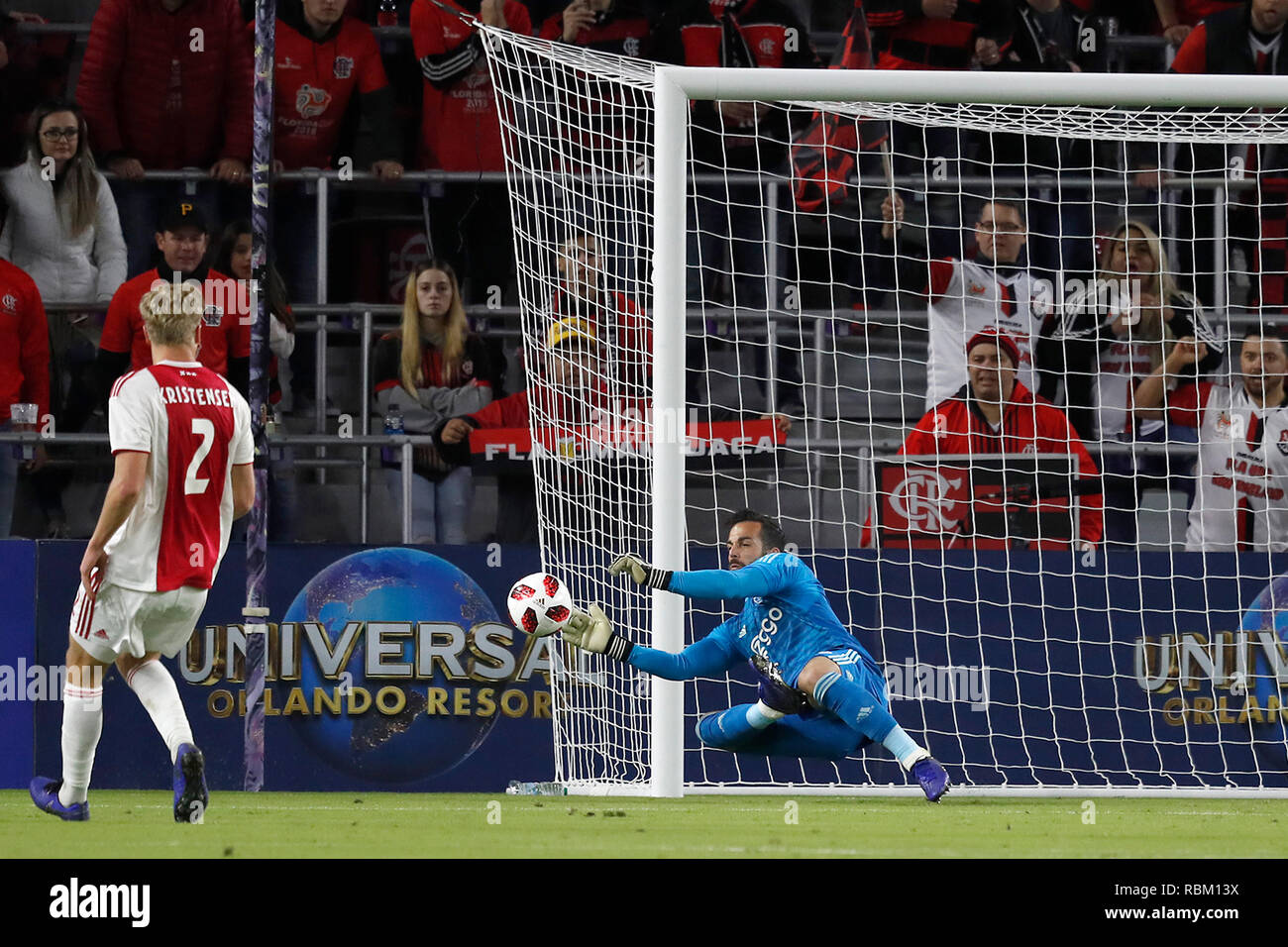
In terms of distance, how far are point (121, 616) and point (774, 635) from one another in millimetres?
2717

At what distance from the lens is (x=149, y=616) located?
244 inches

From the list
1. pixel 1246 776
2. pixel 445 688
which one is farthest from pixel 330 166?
pixel 1246 776

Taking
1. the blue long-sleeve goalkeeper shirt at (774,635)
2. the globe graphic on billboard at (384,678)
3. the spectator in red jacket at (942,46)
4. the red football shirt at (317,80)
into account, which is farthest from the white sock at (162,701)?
the spectator in red jacket at (942,46)

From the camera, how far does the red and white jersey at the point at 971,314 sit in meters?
9.29

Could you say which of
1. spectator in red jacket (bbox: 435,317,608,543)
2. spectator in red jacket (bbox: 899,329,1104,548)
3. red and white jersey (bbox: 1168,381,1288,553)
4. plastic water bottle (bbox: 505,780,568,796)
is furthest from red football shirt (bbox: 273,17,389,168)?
red and white jersey (bbox: 1168,381,1288,553)

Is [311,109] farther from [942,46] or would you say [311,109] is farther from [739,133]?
[942,46]

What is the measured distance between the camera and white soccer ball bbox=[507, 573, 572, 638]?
671 cm

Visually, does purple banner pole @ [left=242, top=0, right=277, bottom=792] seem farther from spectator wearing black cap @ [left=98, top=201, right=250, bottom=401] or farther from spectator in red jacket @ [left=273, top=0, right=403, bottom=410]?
spectator in red jacket @ [left=273, top=0, right=403, bottom=410]

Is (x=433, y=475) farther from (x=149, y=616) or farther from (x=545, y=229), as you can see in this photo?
(x=149, y=616)

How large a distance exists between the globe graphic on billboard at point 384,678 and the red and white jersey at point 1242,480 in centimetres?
394

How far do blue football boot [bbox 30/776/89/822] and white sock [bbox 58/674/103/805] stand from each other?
3 centimetres

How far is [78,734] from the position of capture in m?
6.30

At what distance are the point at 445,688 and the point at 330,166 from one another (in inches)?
139

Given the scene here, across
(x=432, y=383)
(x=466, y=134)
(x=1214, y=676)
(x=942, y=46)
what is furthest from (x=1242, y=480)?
(x=466, y=134)
